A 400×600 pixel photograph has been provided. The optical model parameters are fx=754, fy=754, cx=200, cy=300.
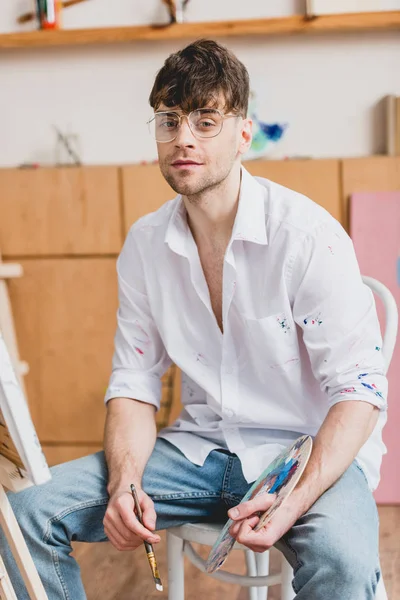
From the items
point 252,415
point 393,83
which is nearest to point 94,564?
point 252,415

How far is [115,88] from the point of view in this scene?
3.03 meters

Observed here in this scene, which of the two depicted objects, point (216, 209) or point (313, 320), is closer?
point (313, 320)

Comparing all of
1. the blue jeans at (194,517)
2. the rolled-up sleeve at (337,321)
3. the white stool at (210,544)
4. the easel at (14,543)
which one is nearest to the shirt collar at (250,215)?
the rolled-up sleeve at (337,321)

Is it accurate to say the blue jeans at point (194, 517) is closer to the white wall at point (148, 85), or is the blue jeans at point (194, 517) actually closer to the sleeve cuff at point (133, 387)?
the sleeve cuff at point (133, 387)

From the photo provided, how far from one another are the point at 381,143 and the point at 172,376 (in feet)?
3.95

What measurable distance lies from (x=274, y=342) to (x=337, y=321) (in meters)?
0.16

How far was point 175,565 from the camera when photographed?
164 centimetres

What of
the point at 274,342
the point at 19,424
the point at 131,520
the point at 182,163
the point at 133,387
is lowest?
the point at 131,520

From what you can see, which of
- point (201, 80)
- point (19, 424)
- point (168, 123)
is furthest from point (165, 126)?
point (19, 424)

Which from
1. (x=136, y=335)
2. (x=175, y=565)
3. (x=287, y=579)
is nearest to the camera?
Answer: (x=287, y=579)

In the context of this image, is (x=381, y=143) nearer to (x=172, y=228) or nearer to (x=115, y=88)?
(x=115, y=88)

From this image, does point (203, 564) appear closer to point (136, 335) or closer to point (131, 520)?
point (131, 520)

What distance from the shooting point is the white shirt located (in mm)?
1509

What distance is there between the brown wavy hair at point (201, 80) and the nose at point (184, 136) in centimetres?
3
